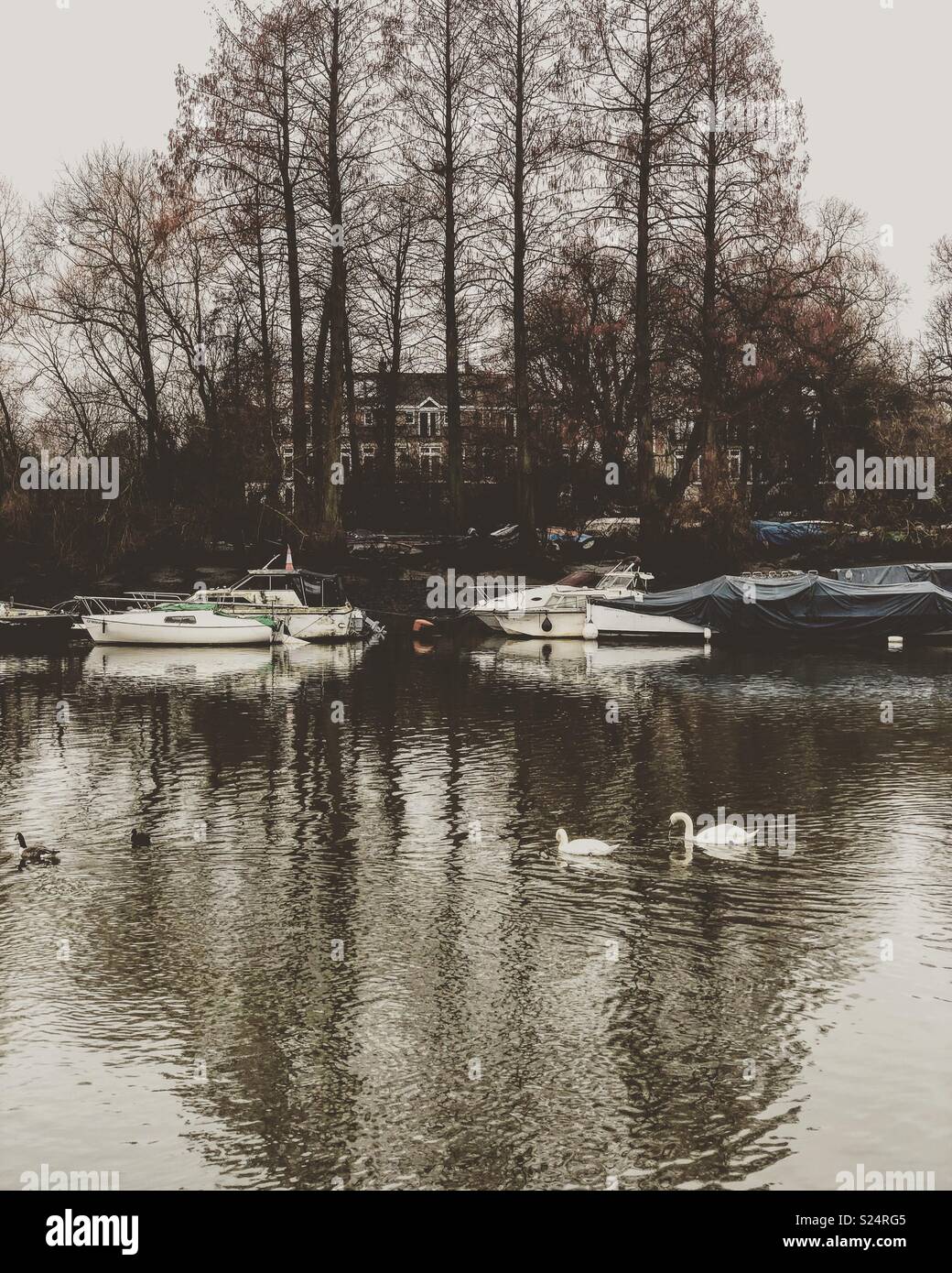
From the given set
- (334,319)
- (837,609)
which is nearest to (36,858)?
(837,609)

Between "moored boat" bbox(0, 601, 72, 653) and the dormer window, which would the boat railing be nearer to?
"moored boat" bbox(0, 601, 72, 653)

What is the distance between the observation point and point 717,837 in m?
18.0

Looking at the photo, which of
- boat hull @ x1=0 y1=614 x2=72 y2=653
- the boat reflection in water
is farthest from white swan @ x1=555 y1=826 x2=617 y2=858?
boat hull @ x1=0 y1=614 x2=72 y2=653

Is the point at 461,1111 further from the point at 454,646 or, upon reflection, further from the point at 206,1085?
the point at 454,646

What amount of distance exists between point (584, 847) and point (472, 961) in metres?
4.34

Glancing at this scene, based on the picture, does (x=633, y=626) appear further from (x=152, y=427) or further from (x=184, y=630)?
(x=152, y=427)

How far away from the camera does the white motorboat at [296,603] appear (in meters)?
46.7

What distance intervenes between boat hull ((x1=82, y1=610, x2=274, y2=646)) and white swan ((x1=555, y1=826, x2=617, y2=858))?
28669 millimetres

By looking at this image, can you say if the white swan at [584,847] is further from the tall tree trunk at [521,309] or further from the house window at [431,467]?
the house window at [431,467]

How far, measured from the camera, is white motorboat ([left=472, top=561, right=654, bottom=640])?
47.3m

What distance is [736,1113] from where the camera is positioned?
1020 cm

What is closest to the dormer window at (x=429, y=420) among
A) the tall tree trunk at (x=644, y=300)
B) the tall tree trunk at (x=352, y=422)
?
the tall tree trunk at (x=352, y=422)
